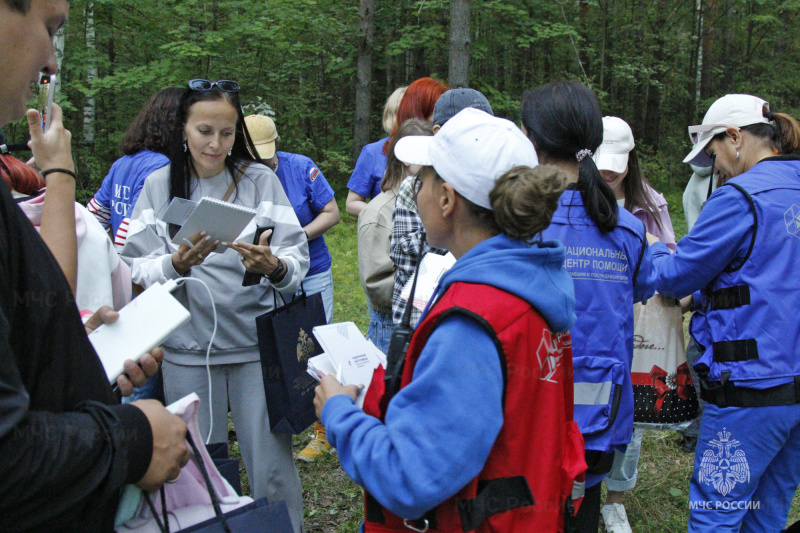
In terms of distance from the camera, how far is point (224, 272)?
2.92 meters

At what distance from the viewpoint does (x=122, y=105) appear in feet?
42.7

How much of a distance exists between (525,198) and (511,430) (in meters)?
0.56

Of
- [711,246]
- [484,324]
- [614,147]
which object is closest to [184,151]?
[484,324]

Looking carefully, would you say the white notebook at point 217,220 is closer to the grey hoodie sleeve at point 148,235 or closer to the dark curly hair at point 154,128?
the grey hoodie sleeve at point 148,235

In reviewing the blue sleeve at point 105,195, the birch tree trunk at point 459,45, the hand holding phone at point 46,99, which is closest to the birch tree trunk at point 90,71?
the birch tree trunk at point 459,45

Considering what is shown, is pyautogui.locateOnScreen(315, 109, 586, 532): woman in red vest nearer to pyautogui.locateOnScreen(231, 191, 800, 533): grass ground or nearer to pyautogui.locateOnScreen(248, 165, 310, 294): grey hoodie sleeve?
pyautogui.locateOnScreen(248, 165, 310, 294): grey hoodie sleeve

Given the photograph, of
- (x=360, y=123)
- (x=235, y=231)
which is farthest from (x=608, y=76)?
(x=235, y=231)

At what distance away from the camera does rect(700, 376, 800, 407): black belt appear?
104 inches

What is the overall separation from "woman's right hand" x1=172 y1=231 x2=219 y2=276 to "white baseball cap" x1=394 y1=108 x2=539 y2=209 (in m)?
1.32

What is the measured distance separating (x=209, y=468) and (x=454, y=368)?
2.36 feet

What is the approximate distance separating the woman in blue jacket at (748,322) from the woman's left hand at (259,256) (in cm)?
171

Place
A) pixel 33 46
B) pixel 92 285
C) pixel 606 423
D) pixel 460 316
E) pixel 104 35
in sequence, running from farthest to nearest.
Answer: pixel 104 35
pixel 606 423
pixel 92 285
pixel 460 316
pixel 33 46

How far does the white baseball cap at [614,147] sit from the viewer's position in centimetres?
346

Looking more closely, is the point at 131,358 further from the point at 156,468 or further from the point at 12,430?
the point at 12,430
